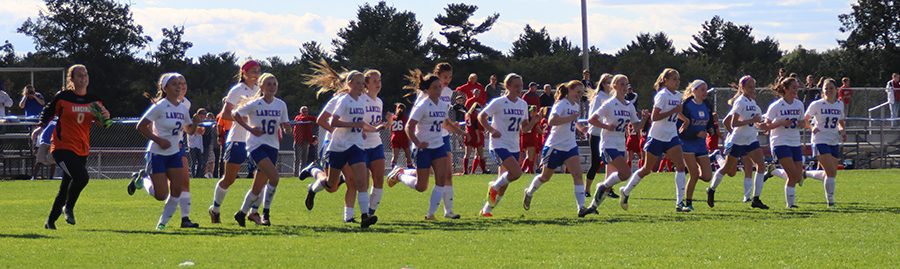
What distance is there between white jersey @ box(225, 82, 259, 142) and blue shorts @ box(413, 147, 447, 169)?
2012 mm

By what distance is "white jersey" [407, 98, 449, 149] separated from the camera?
17969mm

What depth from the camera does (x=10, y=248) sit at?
14070 mm

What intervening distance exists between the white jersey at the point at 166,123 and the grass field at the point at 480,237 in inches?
33.8

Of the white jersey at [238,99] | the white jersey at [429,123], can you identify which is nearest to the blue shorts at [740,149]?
the white jersey at [429,123]

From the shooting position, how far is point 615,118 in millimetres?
19172

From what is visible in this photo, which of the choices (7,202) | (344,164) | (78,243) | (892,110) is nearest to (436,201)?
(344,164)

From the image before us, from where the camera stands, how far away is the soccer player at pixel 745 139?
20.9 metres

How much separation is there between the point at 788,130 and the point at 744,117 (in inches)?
24.9

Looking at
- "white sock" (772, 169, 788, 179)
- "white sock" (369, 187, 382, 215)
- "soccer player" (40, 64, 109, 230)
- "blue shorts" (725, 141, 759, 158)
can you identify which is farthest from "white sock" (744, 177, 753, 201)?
"soccer player" (40, 64, 109, 230)

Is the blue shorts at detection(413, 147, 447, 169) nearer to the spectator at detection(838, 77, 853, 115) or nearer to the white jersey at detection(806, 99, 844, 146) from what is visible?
the white jersey at detection(806, 99, 844, 146)

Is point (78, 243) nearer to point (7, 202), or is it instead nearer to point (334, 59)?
point (7, 202)

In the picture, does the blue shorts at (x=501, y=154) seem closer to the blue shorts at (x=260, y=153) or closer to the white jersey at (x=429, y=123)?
the white jersey at (x=429, y=123)

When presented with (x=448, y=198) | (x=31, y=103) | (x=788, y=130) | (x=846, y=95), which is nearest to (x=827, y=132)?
(x=788, y=130)

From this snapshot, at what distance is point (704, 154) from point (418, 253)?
25.7 feet
